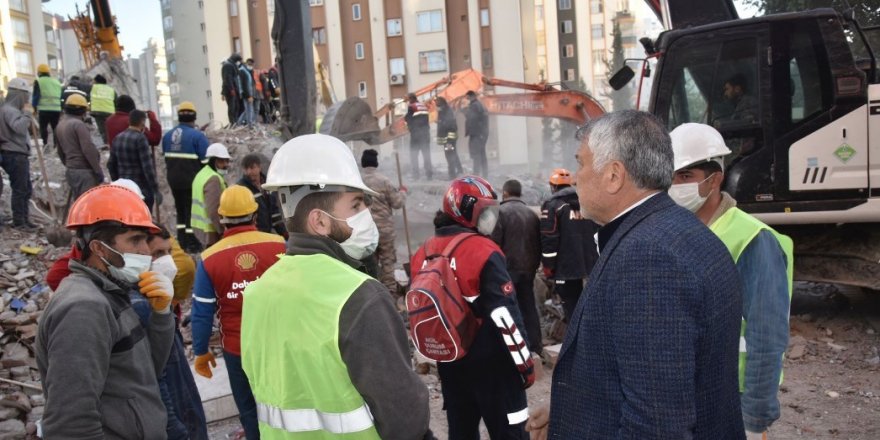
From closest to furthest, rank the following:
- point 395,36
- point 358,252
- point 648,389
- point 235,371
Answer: point 648,389, point 358,252, point 235,371, point 395,36

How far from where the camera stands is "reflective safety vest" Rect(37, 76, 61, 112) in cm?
1331

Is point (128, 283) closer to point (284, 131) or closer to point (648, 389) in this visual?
point (648, 389)

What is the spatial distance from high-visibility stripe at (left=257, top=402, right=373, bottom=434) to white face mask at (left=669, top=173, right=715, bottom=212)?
1741 millimetres

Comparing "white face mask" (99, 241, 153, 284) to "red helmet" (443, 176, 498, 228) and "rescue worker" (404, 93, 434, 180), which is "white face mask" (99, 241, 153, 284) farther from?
"rescue worker" (404, 93, 434, 180)

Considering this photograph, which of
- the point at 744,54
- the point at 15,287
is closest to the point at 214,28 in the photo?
the point at 15,287

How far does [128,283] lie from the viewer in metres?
2.90

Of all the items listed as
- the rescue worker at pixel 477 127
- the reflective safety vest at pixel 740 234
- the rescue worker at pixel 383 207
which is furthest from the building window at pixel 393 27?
the reflective safety vest at pixel 740 234

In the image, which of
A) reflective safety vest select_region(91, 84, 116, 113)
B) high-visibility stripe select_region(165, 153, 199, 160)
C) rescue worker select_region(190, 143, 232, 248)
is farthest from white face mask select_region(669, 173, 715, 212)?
reflective safety vest select_region(91, 84, 116, 113)

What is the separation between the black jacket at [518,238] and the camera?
23.7 ft

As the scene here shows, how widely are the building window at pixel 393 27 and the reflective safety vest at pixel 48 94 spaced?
26306 millimetres

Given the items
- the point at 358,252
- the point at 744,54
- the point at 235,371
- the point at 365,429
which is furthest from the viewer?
the point at 744,54

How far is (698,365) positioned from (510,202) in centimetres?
570

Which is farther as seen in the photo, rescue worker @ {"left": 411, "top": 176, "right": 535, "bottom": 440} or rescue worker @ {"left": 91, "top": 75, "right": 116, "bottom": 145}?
rescue worker @ {"left": 91, "top": 75, "right": 116, "bottom": 145}

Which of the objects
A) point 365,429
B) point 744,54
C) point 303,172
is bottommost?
point 365,429
